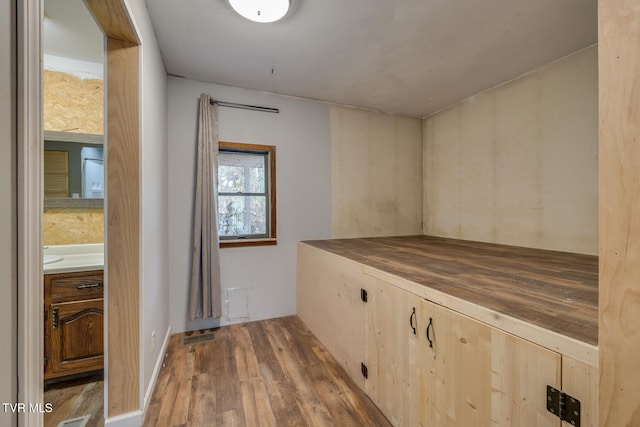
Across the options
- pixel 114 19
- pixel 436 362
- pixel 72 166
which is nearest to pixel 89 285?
pixel 72 166

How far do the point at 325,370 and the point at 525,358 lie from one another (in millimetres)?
1519

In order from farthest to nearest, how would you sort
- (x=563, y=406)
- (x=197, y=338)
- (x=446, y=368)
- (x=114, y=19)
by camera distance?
(x=197, y=338)
(x=114, y=19)
(x=446, y=368)
(x=563, y=406)

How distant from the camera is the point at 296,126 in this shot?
10.2ft

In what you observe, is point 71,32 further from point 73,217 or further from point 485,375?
point 485,375

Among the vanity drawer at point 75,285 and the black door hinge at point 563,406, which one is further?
the vanity drawer at point 75,285

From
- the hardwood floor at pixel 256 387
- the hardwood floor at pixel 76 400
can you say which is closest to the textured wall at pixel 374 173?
the hardwood floor at pixel 256 387

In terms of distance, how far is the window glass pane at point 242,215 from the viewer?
2932mm

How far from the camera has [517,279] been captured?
4.64 ft

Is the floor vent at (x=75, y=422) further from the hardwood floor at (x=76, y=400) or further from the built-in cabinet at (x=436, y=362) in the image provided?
the built-in cabinet at (x=436, y=362)

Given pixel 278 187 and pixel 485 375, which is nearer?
pixel 485 375

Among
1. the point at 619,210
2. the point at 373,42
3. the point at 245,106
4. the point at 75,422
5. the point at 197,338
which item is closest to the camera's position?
the point at 619,210

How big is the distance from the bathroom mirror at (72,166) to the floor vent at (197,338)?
1.50 meters

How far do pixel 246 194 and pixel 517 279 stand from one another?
2515 millimetres

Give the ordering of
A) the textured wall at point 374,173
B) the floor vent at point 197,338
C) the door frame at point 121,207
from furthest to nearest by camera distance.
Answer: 1. the textured wall at point 374,173
2. the floor vent at point 197,338
3. the door frame at point 121,207
